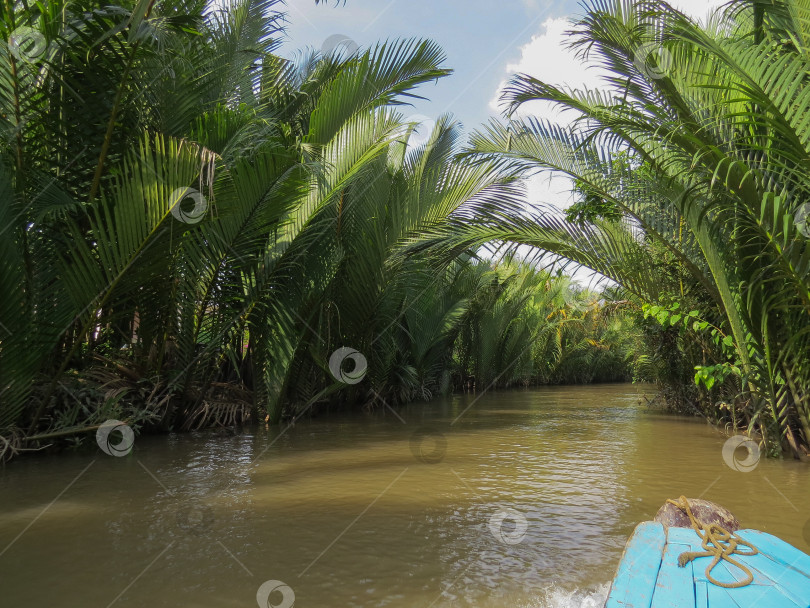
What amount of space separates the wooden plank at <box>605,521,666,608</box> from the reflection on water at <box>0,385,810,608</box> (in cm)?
60

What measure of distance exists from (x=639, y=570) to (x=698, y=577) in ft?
0.53

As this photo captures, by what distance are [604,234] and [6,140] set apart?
5662 millimetres

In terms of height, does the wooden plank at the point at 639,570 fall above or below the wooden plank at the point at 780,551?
below

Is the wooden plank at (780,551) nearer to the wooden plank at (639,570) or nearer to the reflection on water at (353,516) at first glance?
the wooden plank at (639,570)

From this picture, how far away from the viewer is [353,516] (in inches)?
140

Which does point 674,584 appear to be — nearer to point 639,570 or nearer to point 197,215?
point 639,570

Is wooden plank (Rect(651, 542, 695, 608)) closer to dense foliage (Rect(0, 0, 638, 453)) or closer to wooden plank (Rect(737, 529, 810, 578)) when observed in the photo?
wooden plank (Rect(737, 529, 810, 578))

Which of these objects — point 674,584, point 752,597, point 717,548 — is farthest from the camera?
point 717,548

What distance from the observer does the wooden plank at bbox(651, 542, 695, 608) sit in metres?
1.58

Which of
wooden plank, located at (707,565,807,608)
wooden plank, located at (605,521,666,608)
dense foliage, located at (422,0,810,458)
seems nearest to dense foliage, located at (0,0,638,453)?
dense foliage, located at (422,0,810,458)

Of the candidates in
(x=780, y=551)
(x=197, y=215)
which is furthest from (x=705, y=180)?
(x=197, y=215)

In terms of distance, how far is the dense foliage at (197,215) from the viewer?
15.4ft

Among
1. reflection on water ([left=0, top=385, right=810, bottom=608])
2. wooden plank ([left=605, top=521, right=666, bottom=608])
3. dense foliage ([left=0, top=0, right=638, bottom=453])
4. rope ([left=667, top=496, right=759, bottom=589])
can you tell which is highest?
dense foliage ([left=0, top=0, right=638, bottom=453])

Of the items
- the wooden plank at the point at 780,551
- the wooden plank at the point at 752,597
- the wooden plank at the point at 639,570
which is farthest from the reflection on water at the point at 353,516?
the wooden plank at the point at 752,597
